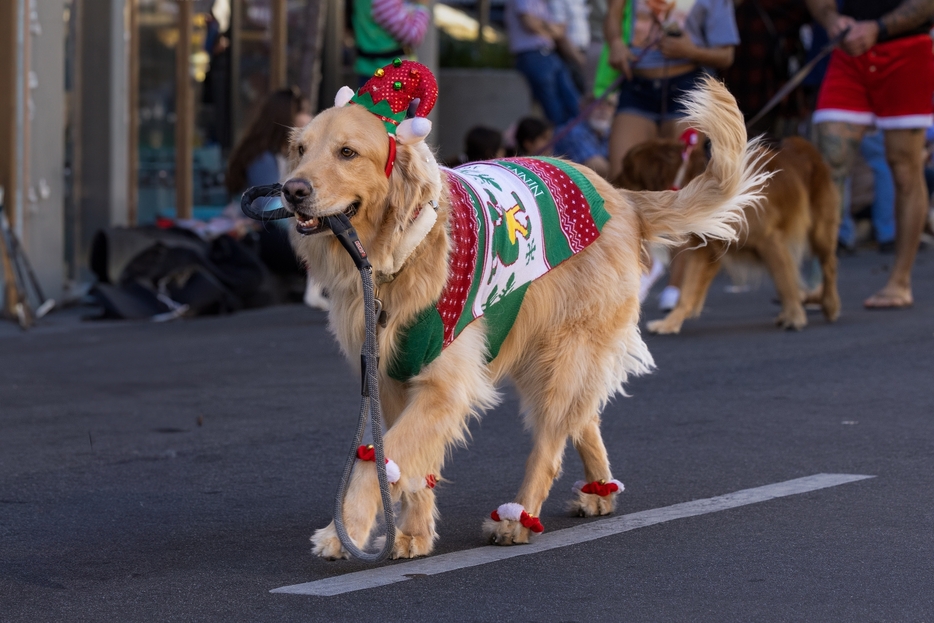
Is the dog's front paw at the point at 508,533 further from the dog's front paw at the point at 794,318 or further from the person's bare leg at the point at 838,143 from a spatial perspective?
the person's bare leg at the point at 838,143

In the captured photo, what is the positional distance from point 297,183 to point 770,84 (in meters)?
8.65

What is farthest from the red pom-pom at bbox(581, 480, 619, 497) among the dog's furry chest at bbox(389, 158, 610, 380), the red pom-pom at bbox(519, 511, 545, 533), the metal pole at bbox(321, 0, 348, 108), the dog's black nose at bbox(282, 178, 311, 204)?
the metal pole at bbox(321, 0, 348, 108)

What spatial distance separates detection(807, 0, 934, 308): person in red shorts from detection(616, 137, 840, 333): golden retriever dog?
0.35 meters

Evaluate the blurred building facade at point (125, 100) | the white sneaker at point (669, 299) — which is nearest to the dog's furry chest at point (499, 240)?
→ the white sneaker at point (669, 299)

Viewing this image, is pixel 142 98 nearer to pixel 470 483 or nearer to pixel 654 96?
pixel 654 96

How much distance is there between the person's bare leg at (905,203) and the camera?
8.80 meters

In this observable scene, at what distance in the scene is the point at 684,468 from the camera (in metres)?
5.04

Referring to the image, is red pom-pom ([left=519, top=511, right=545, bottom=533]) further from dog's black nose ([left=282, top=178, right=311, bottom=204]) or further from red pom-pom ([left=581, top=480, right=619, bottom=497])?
dog's black nose ([left=282, top=178, right=311, bottom=204])

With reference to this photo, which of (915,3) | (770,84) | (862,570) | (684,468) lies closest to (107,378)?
(684,468)

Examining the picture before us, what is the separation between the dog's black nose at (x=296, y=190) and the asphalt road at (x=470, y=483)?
1.01 metres

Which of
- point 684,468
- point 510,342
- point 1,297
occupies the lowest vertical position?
point 1,297

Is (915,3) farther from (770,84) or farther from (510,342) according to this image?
(510,342)

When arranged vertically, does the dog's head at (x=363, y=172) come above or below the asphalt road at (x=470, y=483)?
above

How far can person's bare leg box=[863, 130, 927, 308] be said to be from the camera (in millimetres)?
8805
